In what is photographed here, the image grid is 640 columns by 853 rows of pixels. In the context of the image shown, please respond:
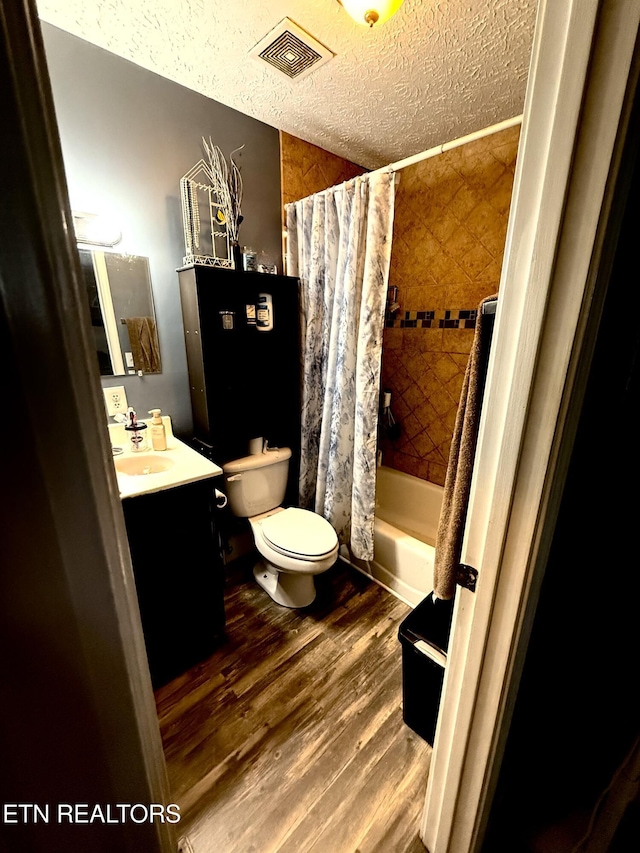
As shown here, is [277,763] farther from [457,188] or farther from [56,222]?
[457,188]

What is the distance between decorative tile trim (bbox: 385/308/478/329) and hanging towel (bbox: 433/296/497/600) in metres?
1.40

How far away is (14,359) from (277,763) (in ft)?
4.94

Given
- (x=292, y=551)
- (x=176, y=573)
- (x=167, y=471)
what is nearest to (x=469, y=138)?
(x=167, y=471)

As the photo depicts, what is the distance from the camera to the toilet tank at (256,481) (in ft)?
5.99

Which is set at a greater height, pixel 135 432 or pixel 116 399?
pixel 116 399

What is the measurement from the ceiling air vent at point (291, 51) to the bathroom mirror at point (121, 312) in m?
0.95

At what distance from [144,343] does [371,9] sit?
1.47 meters

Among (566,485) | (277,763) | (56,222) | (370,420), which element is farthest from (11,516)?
(370,420)

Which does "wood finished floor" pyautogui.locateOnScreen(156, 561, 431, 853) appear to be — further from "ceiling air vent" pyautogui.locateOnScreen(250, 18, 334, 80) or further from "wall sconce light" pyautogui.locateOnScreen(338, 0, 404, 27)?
"ceiling air vent" pyautogui.locateOnScreen(250, 18, 334, 80)

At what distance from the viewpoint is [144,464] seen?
157 cm

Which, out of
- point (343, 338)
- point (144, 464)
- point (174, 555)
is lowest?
point (174, 555)

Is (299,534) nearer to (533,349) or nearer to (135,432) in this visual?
(135,432)

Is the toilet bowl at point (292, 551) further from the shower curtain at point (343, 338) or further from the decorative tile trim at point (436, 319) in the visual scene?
the decorative tile trim at point (436, 319)

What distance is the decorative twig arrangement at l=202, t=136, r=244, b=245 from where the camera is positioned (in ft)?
5.61
